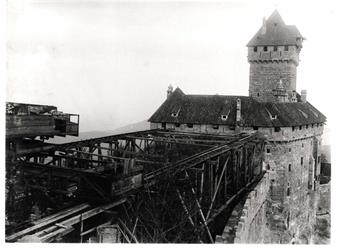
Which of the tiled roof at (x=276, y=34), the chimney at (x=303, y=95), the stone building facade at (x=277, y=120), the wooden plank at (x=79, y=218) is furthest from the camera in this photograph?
the chimney at (x=303, y=95)

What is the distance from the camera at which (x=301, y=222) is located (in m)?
A: 37.0

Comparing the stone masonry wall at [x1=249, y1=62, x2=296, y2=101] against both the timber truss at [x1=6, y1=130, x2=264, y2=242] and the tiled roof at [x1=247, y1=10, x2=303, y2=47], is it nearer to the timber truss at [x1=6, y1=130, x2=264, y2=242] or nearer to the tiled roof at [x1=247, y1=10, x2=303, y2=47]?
the tiled roof at [x1=247, y1=10, x2=303, y2=47]

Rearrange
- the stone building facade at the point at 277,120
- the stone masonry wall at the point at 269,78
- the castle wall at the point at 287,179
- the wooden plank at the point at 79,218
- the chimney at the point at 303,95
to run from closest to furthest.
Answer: the wooden plank at the point at 79,218, the castle wall at the point at 287,179, the stone building facade at the point at 277,120, the stone masonry wall at the point at 269,78, the chimney at the point at 303,95

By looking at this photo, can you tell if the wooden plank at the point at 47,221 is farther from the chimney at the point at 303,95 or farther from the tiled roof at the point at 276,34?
the chimney at the point at 303,95

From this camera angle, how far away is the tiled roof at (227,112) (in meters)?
34.3

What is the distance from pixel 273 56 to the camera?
130ft

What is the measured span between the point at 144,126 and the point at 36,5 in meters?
101

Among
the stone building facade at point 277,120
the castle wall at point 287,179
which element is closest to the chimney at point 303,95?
the stone building facade at point 277,120

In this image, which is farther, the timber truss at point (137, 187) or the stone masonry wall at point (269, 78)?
the stone masonry wall at point (269, 78)

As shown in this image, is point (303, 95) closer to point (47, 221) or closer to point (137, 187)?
point (137, 187)

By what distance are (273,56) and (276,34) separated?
2545 mm

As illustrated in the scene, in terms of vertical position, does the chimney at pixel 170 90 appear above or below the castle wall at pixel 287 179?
above
